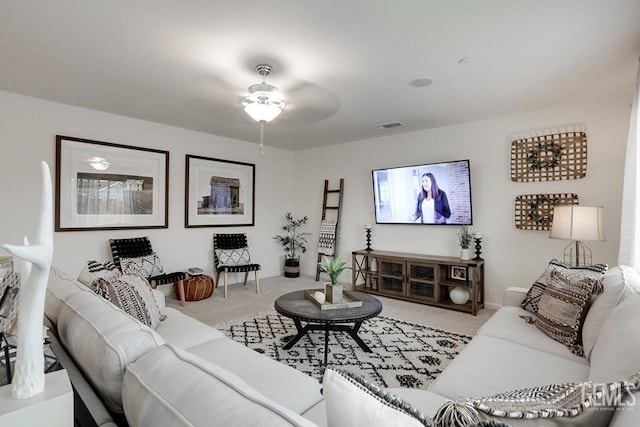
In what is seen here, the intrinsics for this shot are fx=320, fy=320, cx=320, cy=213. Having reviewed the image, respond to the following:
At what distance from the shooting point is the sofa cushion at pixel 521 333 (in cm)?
182

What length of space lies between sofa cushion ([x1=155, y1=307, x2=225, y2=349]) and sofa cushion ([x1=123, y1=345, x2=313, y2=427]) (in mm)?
1085

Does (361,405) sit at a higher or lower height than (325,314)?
higher

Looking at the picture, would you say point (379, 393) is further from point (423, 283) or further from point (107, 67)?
point (423, 283)

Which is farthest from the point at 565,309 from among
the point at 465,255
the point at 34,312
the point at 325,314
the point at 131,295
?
the point at 131,295

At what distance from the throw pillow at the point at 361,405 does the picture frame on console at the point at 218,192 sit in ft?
15.0

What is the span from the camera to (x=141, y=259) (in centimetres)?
403

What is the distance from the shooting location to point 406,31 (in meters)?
2.16

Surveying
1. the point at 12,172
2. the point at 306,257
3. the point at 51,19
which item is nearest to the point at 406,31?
the point at 51,19

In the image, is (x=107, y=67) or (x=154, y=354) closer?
(x=154, y=354)

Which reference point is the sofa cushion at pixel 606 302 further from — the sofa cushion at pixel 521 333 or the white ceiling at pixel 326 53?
the white ceiling at pixel 326 53

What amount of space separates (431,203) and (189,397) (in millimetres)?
4230

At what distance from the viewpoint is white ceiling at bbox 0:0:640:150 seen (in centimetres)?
196

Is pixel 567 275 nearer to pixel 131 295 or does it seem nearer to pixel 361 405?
pixel 361 405

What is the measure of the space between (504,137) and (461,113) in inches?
25.3
